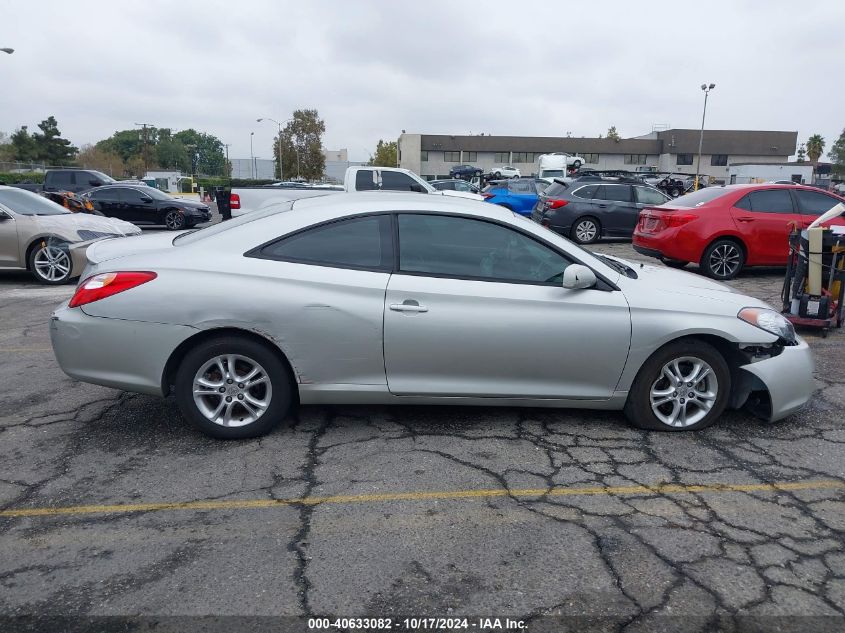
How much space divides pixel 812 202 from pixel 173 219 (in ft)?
56.8

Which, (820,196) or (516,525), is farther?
(820,196)

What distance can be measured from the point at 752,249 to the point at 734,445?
695cm

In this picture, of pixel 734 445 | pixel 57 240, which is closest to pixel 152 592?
pixel 734 445

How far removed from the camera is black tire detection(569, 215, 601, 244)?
15.3m

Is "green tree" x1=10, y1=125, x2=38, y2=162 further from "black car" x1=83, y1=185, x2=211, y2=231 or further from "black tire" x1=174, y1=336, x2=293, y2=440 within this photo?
"black tire" x1=174, y1=336, x2=293, y2=440

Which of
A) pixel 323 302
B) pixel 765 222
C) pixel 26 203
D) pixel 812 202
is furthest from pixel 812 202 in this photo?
pixel 26 203

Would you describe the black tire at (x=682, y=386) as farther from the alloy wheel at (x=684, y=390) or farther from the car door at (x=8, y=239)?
the car door at (x=8, y=239)

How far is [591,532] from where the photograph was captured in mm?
3195

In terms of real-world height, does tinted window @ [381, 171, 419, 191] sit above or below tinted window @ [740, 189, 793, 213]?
above

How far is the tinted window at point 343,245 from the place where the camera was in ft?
13.7

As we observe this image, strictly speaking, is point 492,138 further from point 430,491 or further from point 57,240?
point 430,491

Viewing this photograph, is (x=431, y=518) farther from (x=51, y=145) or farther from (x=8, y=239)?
(x=51, y=145)

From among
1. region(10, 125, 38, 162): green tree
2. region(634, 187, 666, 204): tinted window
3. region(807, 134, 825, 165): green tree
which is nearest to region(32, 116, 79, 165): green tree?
region(10, 125, 38, 162): green tree

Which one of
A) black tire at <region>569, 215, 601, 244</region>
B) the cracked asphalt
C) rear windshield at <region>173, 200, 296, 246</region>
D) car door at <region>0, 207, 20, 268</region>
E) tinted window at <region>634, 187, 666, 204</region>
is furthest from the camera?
tinted window at <region>634, 187, 666, 204</region>
